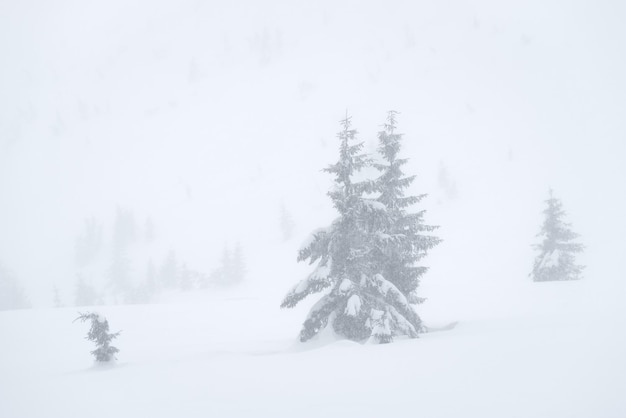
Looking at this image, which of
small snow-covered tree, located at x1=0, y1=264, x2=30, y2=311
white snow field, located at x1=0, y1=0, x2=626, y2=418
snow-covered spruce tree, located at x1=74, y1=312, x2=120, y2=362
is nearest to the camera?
white snow field, located at x1=0, y1=0, x2=626, y2=418

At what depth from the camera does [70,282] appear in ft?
223

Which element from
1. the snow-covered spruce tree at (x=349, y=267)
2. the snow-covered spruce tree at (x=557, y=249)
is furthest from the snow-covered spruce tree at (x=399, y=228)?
the snow-covered spruce tree at (x=557, y=249)

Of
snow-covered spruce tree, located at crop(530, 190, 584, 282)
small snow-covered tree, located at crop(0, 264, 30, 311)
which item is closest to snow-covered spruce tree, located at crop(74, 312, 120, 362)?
snow-covered spruce tree, located at crop(530, 190, 584, 282)

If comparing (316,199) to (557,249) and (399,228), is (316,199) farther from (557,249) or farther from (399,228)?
(399,228)

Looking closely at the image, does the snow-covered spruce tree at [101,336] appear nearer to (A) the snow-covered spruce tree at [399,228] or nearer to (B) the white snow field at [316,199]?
(B) the white snow field at [316,199]

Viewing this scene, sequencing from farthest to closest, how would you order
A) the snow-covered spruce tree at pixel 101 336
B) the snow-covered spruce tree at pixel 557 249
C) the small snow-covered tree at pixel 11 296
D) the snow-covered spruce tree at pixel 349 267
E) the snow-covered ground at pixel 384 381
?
the small snow-covered tree at pixel 11 296 < the snow-covered spruce tree at pixel 557 249 < the snow-covered spruce tree at pixel 101 336 < the snow-covered spruce tree at pixel 349 267 < the snow-covered ground at pixel 384 381

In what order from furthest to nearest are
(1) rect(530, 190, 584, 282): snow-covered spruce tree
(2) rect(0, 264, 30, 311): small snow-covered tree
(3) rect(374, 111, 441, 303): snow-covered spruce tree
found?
(2) rect(0, 264, 30, 311): small snow-covered tree
(1) rect(530, 190, 584, 282): snow-covered spruce tree
(3) rect(374, 111, 441, 303): snow-covered spruce tree

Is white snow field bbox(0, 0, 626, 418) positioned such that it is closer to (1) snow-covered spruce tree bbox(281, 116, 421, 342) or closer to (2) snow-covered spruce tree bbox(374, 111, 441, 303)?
(1) snow-covered spruce tree bbox(281, 116, 421, 342)

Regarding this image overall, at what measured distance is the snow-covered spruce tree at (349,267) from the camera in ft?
33.4

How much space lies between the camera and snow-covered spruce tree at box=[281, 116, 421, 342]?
10.2 meters

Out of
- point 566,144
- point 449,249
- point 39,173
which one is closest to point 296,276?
point 449,249

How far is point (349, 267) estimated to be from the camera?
10.4 metres

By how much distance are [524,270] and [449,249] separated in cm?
1117

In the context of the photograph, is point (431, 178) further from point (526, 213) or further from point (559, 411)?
point (559, 411)
